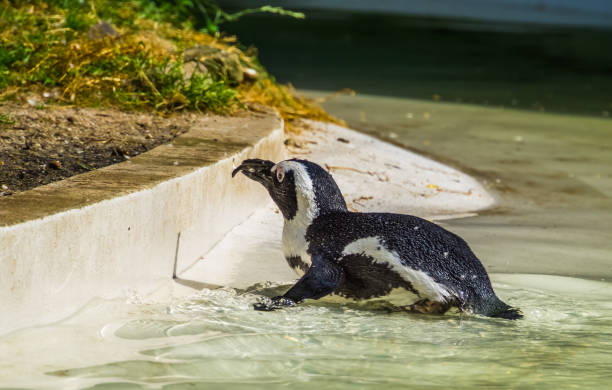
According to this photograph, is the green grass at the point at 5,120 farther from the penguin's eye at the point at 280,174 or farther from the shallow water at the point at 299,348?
the penguin's eye at the point at 280,174

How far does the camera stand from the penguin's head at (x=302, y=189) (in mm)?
3303

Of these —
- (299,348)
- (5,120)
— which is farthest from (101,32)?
(299,348)

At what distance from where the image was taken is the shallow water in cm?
258

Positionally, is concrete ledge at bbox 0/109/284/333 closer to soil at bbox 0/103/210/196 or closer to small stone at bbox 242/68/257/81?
soil at bbox 0/103/210/196

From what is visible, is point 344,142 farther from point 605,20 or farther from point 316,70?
point 605,20

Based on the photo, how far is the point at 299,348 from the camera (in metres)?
2.85

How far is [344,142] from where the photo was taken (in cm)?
626

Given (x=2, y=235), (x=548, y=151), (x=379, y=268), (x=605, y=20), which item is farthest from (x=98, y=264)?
(x=605, y=20)

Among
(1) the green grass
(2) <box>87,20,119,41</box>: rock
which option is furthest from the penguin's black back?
(2) <box>87,20,119,41</box>: rock

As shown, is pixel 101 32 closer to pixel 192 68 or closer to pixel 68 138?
pixel 192 68

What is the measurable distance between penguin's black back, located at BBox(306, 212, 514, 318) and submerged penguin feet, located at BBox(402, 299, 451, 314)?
0.06m

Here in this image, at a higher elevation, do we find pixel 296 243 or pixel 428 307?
pixel 296 243

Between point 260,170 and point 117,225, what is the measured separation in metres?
0.62

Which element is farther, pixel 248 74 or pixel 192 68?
pixel 248 74
